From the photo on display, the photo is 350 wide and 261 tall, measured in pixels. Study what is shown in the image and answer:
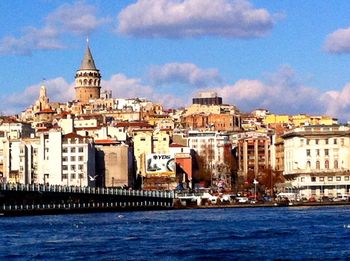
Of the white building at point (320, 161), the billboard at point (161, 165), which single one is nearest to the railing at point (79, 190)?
the white building at point (320, 161)

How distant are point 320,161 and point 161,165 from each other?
19.8m

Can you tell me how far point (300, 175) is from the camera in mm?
120812

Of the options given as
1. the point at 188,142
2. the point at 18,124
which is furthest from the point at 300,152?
the point at 18,124

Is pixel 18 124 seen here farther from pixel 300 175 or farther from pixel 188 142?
pixel 300 175

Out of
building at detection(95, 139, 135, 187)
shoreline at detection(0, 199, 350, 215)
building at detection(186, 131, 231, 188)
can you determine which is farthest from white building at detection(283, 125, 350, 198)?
building at detection(186, 131, 231, 188)

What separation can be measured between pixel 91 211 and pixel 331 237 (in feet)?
159

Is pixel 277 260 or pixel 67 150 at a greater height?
pixel 67 150

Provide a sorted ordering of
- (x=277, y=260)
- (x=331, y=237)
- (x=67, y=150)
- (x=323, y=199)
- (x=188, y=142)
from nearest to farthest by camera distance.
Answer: (x=277, y=260) < (x=331, y=237) < (x=323, y=199) < (x=67, y=150) < (x=188, y=142)

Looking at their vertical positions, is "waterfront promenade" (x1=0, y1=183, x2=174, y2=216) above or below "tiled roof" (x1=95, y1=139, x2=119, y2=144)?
below

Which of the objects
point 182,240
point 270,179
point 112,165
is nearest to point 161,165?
point 112,165

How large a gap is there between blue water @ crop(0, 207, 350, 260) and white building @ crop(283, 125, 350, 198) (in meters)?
46.7

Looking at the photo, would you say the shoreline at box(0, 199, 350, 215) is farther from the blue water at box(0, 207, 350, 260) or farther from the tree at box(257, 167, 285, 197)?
the blue water at box(0, 207, 350, 260)

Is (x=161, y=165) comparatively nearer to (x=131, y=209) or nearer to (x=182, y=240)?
(x=131, y=209)

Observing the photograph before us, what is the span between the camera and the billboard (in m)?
135
